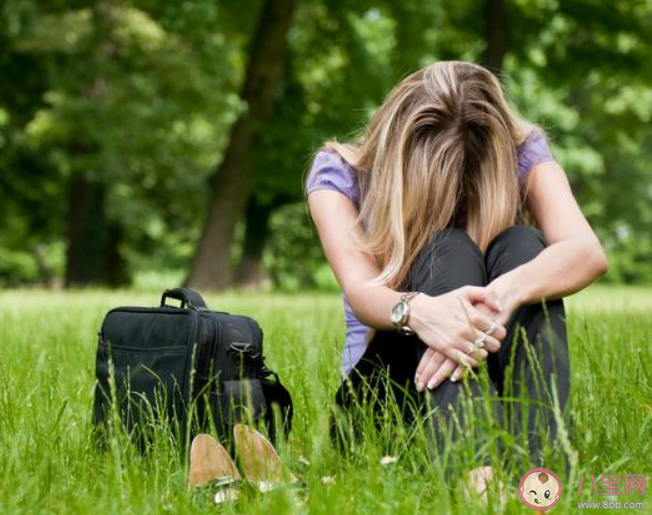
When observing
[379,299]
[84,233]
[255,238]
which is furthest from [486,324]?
[255,238]

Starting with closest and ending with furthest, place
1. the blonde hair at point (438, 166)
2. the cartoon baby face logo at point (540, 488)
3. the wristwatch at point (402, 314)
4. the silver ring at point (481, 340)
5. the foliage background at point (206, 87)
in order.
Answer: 1. the cartoon baby face logo at point (540, 488)
2. the silver ring at point (481, 340)
3. the wristwatch at point (402, 314)
4. the blonde hair at point (438, 166)
5. the foliage background at point (206, 87)

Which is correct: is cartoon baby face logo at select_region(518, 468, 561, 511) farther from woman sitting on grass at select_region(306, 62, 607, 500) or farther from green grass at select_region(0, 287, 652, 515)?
woman sitting on grass at select_region(306, 62, 607, 500)

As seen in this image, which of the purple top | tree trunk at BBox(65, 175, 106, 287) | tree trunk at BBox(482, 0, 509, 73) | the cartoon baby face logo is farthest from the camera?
tree trunk at BBox(65, 175, 106, 287)

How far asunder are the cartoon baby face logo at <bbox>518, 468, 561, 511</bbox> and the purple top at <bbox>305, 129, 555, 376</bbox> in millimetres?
1219

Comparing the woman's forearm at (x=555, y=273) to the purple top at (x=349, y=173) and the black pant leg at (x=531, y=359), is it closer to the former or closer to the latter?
the black pant leg at (x=531, y=359)

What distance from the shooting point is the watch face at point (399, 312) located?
8.60 feet

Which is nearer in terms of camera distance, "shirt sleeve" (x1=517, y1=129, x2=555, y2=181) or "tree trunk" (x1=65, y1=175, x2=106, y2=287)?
"shirt sleeve" (x1=517, y1=129, x2=555, y2=181)

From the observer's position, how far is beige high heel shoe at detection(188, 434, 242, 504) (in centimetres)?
220

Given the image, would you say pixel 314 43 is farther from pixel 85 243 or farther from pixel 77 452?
pixel 77 452

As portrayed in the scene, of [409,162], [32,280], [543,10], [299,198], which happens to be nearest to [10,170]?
[299,198]

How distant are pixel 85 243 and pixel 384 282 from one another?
53.4 ft

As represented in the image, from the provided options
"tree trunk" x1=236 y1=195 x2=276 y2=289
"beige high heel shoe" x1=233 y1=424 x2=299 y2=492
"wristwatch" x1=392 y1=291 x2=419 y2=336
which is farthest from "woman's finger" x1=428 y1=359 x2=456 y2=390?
"tree trunk" x1=236 y1=195 x2=276 y2=289

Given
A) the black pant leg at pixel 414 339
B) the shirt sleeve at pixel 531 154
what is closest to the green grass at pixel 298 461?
the black pant leg at pixel 414 339

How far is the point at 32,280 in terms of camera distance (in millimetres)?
32781
